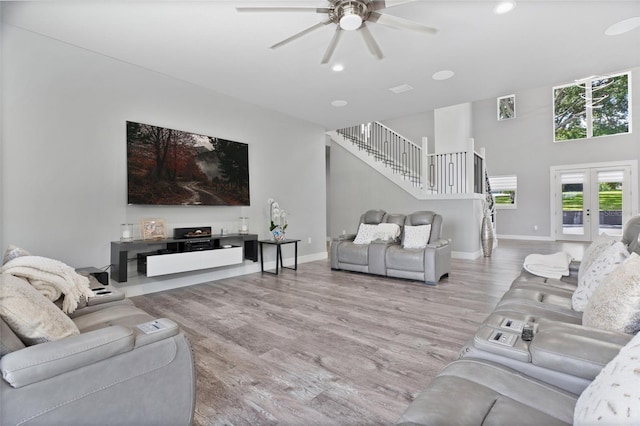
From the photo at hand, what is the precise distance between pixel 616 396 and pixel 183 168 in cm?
448

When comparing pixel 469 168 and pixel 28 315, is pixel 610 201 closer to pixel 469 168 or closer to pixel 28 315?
pixel 469 168

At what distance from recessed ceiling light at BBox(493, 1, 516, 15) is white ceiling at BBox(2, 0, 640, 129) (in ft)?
0.21

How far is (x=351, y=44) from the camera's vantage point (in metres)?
3.28

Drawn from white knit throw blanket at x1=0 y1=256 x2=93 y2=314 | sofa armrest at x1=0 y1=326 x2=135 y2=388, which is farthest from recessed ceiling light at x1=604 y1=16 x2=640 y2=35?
white knit throw blanket at x1=0 y1=256 x2=93 y2=314

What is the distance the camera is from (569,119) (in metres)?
8.77

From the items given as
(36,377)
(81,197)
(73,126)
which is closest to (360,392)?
(36,377)

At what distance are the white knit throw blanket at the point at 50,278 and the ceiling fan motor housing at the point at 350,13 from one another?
2.69m

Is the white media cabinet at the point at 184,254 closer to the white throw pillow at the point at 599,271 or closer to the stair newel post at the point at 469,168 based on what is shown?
the white throw pillow at the point at 599,271

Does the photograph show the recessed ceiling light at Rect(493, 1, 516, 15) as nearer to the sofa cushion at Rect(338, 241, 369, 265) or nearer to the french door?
the sofa cushion at Rect(338, 241, 369, 265)

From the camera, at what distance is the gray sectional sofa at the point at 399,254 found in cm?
431

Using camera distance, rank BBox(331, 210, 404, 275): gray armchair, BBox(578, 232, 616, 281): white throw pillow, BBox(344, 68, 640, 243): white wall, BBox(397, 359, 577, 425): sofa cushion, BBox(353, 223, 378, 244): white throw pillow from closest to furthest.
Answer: BBox(397, 359, 577, 425): sofa cushion, BBox(578, 232, 616, 281): white throw pillow, BBox(331, 210, 404, 275): gray armchair, BBox(353, 223, 378, 244): white throw pillow, BBox(344, 68, 640, 243): white wall

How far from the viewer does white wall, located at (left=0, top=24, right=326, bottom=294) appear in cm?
296

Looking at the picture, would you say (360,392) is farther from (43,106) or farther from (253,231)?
(43,106)

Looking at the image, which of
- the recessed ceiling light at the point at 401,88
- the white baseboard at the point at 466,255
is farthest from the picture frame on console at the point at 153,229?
the white baseboard at the point at 466,255
